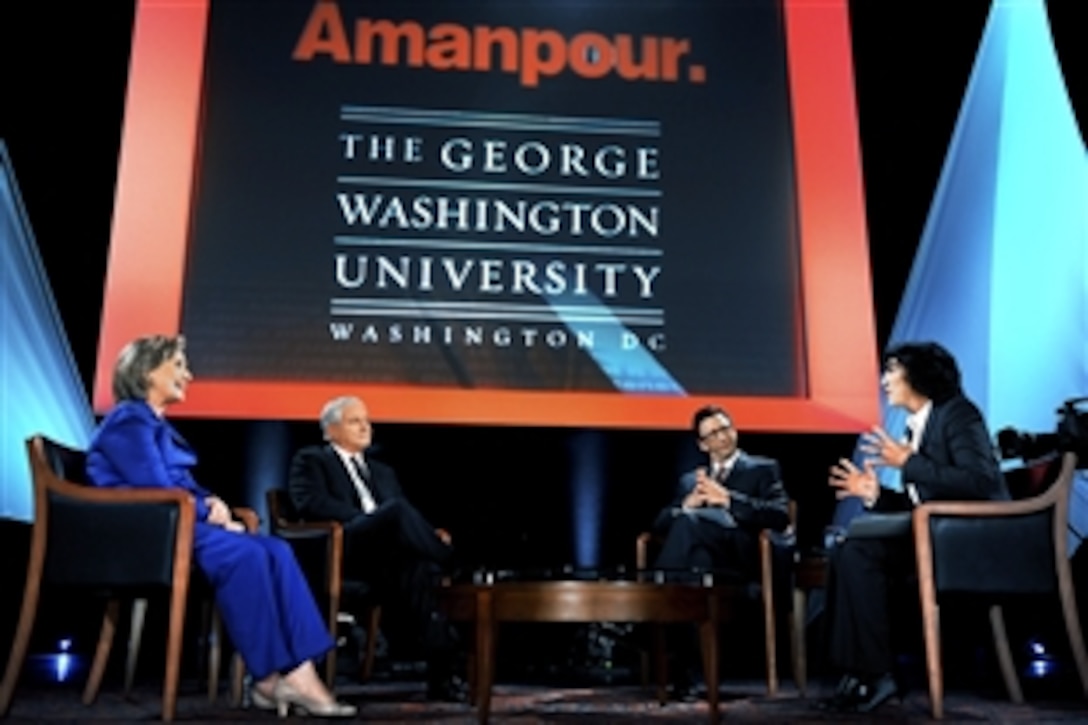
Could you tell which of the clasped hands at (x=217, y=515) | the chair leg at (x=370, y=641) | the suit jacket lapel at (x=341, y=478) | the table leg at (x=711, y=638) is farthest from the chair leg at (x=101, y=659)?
the table leg at (x=711, y=638)

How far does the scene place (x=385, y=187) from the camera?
4.41 m

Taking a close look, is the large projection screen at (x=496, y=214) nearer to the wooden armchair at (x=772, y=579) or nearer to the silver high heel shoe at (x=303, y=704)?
the wooden armchair at (x=772, y=579)

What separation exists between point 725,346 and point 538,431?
30.8 inches

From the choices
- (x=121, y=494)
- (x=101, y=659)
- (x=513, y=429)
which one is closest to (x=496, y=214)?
(x=513, y=429)

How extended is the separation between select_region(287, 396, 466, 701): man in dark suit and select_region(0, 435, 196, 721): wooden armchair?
74cm

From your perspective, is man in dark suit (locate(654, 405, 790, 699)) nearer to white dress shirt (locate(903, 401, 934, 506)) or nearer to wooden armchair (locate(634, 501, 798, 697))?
wooden armchair (locate(634, 501, 798, 697))

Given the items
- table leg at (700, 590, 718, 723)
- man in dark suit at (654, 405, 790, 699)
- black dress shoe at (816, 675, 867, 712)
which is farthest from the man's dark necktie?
black dress shoe at (816, 675, 867, 712)

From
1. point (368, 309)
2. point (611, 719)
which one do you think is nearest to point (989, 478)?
point (611, 719)

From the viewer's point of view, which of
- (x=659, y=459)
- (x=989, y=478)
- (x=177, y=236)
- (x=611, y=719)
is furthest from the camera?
(x=659, y=459)

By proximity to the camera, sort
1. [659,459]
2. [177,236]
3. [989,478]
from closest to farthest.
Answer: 1. [989,478]
2. [177,236]
3. [659,459]

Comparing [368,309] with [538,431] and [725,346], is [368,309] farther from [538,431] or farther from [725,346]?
[725,346]

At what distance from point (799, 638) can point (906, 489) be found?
77 centimetres

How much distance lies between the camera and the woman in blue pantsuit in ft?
9.13

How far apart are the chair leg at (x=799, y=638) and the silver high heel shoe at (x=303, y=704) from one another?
154 centimetres
